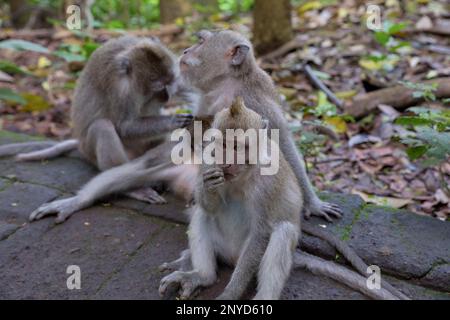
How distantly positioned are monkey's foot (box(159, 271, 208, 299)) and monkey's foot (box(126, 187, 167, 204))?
1168mm

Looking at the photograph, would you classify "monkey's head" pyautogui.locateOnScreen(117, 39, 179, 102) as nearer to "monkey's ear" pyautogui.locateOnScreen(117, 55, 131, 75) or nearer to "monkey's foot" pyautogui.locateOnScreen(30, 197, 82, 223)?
"monkey's ear" pyautogui.locateOnScreen(117, 55, 131, 75)

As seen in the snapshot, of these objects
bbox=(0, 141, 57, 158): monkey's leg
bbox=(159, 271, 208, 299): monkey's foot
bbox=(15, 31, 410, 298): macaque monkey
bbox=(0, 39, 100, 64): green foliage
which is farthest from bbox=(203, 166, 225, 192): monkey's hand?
bbox=(0, 39, 100, 64): green foliage

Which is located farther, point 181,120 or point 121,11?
point 121,11

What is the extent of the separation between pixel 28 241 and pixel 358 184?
291 cm

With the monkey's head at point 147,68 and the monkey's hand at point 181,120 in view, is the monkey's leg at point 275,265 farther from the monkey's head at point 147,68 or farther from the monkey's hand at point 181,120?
the monkey's head at point 147,68

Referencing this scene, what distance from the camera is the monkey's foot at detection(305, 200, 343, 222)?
144 inches

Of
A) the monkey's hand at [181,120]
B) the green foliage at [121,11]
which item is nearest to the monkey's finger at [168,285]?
the monkey's hand at [181,120]

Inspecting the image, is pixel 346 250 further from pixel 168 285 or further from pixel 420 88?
pixel 420 88

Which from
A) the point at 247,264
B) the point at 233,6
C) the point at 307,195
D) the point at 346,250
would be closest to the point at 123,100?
the point at 307,195

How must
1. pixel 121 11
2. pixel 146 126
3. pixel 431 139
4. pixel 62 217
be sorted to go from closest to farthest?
pixel 431 139, pixel 62 217, pixel 146 126, pixel 121 11

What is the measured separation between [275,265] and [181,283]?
21.9 inches

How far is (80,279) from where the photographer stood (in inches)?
123

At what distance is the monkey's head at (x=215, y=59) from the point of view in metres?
3.67

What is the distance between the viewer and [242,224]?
9.98ft
